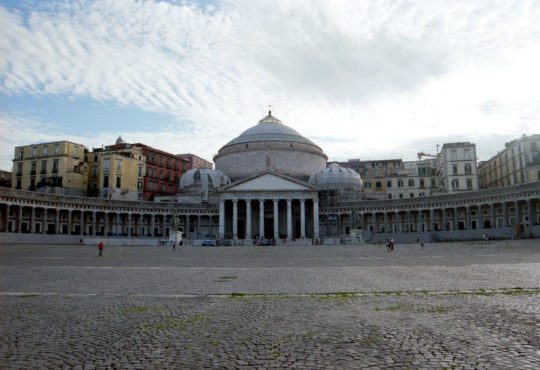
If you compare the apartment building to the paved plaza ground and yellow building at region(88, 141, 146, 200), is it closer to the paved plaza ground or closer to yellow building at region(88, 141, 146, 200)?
yellow building at region(88, 141, 146, 200)

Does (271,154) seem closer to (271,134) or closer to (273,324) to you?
(271,134)

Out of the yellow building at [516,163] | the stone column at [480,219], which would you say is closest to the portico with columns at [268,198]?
the stone column at [480,219]

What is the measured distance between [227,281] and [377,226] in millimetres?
71623

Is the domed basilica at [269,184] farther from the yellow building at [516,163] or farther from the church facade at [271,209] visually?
the yellow building at [516,163]

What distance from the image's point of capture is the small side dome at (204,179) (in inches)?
3499

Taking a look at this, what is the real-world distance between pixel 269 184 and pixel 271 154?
55.1ft

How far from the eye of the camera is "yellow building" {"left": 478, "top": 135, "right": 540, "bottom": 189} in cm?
6938

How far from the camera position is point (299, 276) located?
17266 mm

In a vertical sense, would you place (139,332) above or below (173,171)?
below

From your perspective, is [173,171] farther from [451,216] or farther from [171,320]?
[171,320]

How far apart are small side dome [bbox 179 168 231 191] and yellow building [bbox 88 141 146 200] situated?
342 inches

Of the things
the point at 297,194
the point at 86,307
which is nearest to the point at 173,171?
the point at 297,194

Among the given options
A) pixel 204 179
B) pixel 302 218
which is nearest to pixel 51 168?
pixel 204 179

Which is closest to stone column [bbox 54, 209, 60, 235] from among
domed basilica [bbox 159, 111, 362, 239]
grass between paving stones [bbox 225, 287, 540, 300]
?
domed basilica [bbox 159, 111, 362, 239]
